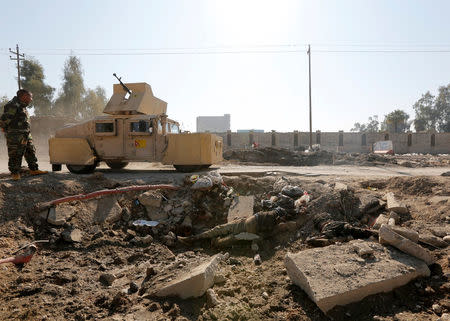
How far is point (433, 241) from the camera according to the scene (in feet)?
12.7

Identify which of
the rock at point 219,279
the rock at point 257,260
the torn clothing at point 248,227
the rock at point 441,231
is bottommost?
the rock at point 257,260

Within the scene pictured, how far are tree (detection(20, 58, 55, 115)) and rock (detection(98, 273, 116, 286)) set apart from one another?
40.9 meters

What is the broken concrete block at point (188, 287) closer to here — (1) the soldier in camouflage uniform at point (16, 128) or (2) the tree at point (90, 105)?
(1) the soldier in camouflage uniform at point (16, 128)

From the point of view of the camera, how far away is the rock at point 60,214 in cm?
495

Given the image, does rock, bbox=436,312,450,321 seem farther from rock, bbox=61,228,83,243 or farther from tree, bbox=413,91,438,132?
tree, bbox=413,91,438,132

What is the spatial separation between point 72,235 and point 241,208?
304cm

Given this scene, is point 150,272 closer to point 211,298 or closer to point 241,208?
point 211,298

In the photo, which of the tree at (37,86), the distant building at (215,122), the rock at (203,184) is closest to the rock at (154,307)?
the rock at (203,184)

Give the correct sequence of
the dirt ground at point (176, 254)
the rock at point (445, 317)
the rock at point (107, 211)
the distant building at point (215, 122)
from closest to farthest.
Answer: the rock at point (445, 317) < the dirt ground at point (176, 254) < the rock at point (107, 211) < the distant building at point (215, 122)

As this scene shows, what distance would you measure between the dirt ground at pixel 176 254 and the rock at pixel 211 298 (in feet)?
0.12

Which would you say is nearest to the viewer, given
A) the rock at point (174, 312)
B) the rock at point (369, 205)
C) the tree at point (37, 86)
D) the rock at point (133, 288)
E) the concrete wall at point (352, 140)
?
the rock at point (174, 312)

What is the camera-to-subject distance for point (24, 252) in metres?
4.12

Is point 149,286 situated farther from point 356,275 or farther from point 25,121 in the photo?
point 25,121

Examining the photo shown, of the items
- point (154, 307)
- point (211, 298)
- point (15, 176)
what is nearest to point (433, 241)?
point (211, 298)
